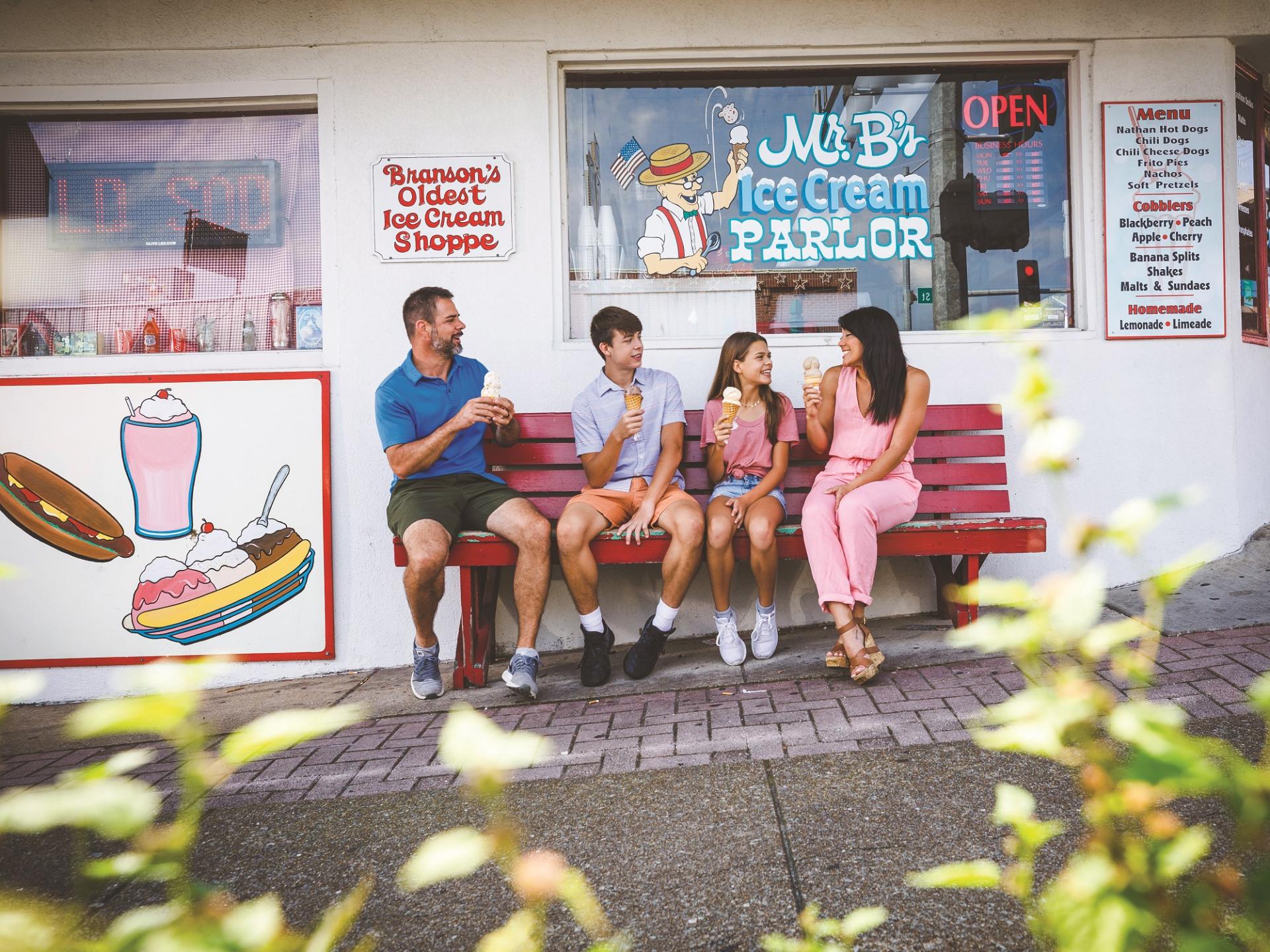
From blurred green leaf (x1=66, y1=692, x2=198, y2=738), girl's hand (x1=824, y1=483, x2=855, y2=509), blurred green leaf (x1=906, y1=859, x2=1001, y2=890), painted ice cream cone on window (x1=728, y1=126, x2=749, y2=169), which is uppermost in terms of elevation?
painted ice cream cone on window (x1=728, y1=126, x2=749, y2=169)

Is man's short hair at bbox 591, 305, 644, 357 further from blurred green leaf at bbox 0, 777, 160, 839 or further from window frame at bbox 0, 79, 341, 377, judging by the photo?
blurred green leaf at bbox 0, 777, 160, 839

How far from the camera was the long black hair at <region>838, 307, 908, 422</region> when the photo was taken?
4.04 m

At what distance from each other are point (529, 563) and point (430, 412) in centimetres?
89

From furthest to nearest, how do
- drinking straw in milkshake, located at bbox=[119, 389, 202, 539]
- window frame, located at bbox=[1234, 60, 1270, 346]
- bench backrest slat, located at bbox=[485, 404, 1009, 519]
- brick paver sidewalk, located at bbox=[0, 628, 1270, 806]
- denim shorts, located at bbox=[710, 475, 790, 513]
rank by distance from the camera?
1. window frame, located at bbox=[1234, 60, 1270, 346]
2. drinking straw in milkshake, located at bbox=[119, 389, 202, 539]
3. bench backrest slat, located at bbox=[485, 404, 1009, 519]
4. denim shorts, located at bbox=[710, 475, 790, 513]
5. brick paver sidewalk, located at bbox=[0, 628, 1270, 806]

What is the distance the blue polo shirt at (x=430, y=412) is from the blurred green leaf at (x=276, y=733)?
343 cm

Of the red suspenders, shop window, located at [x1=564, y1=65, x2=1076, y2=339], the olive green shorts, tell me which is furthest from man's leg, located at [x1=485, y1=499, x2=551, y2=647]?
the red suspenders

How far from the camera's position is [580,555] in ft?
13.0

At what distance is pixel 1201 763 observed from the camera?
2.13ft

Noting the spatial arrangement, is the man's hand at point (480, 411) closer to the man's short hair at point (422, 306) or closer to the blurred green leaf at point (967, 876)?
the man's short hair at point (422, 306)

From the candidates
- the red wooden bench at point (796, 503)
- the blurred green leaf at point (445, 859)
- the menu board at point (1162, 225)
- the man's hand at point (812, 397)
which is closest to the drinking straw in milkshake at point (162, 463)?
Answer: the red wooden bench at point (796, 503)

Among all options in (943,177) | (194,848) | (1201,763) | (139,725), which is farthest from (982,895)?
(943,177)

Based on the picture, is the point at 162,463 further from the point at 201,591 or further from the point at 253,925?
the point at 253,925

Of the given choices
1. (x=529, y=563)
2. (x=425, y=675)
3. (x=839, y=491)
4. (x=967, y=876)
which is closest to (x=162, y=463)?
(x=425, y=675)

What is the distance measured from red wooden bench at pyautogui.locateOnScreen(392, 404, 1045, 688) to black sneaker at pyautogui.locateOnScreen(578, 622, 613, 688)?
0.34 meters
